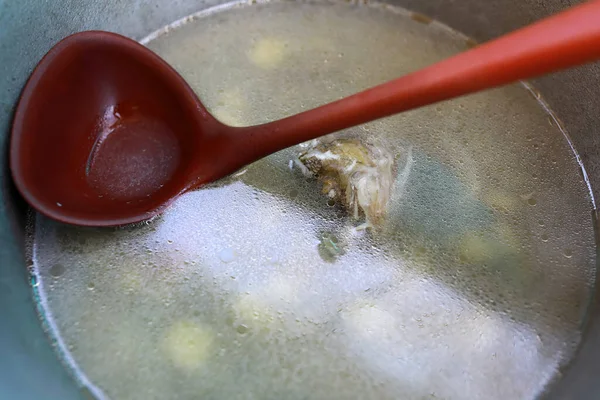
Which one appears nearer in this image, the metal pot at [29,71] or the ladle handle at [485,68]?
the ladle handle at [485,68]

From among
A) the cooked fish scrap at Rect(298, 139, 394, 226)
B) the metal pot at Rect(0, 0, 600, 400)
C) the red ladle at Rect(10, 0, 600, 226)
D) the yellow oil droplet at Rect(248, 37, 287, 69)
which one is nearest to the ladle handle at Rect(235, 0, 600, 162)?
the red ladle at Rect(10, 0, 600, 226)

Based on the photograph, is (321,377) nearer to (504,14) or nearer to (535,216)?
(535,216)

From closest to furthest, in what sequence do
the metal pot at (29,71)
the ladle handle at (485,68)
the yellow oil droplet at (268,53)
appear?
the ladle handle at (485,68) < the metal pot at (29,71) < the yellow oil droplet at (268,53)

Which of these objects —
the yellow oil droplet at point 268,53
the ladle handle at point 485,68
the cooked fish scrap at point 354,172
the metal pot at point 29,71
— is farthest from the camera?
the yellow oil droplet at point 268,53

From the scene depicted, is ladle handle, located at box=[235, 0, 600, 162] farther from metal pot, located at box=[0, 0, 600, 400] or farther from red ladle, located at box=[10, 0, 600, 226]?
Result: metal pot, located at box=[0, 0, 600, 400]

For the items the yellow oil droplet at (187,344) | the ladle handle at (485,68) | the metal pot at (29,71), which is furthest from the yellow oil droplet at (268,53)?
the yellow oil droplet at (187,344)

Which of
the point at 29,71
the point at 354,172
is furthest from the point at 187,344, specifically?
the point at 29,71

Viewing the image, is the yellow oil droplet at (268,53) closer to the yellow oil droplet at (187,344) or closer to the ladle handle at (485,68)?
the ladle handle at (485,68)
